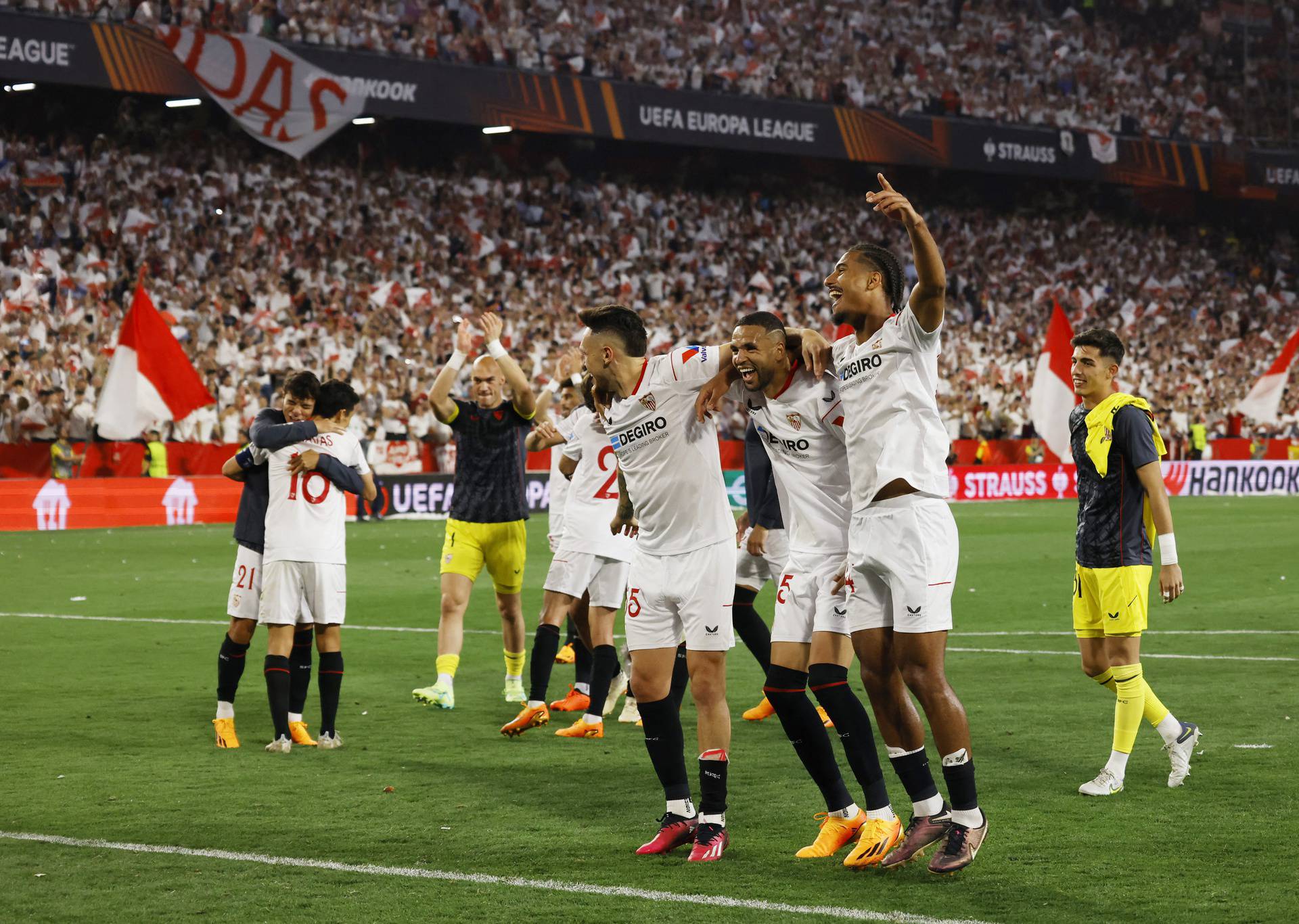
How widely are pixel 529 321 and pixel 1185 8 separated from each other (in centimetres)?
2733

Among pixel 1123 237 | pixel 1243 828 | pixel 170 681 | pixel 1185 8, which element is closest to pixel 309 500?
pixel 170 681

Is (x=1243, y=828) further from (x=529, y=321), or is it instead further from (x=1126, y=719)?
(x=529, y=321)

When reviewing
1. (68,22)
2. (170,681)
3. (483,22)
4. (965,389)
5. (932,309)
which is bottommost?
(170,681)

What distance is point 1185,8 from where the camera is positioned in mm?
49344

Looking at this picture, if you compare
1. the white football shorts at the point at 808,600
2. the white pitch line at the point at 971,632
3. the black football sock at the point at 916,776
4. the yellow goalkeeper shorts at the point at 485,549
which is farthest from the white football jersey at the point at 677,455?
the white pitch line at the point at 971,632

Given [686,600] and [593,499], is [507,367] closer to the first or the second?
[593,499]

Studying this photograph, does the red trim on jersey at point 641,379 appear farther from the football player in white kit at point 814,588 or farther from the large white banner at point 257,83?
the large white banner at point 257,83

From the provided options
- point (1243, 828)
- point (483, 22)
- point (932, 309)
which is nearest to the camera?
point (932, 309)

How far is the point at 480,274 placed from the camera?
1340 inches

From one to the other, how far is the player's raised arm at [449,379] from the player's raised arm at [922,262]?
13.1 feet

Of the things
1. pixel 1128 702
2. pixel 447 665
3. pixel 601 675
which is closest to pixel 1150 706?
pixel 1128 702

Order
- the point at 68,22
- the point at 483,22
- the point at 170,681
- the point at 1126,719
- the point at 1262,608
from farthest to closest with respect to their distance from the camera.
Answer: the point at 483,22, the point at 68,22, the point at 1262,608, the point at 170,681, the point at 1126,719

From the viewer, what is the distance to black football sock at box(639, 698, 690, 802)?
6.41 metres

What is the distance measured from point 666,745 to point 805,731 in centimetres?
59
